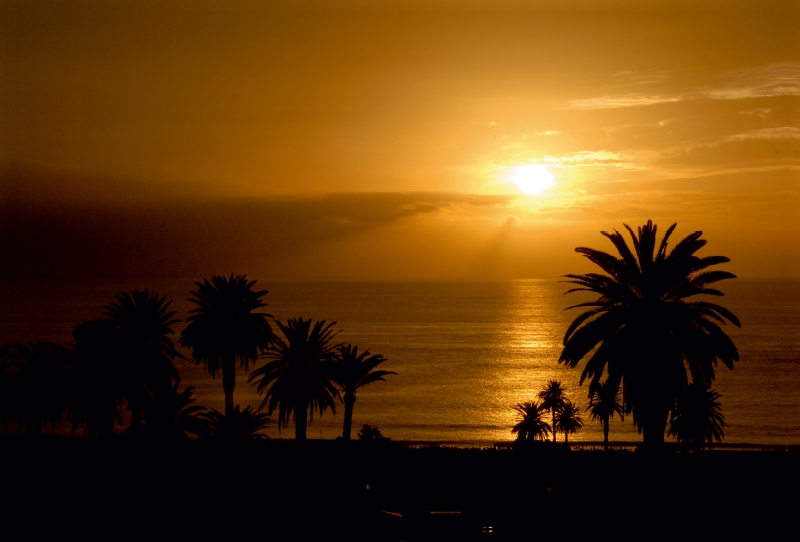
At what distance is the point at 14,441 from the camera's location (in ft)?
122

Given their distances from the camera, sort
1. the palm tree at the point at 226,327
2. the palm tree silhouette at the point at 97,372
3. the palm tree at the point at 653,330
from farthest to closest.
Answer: the palm tree at the point at 226,327, the palm tree silhouette at the point at 97,372, the palm tree at the point at 653,330

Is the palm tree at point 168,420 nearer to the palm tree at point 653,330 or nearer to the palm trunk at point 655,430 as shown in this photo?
the palm tree at point 653,330

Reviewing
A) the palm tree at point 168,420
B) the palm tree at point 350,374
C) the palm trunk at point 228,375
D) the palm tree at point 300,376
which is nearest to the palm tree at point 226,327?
the palm trunk at point 228,375

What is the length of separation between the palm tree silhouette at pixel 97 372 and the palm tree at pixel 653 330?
26.4 metres

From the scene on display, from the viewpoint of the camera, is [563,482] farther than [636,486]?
Yes

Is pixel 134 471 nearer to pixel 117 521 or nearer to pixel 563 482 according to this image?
pixel 117 521

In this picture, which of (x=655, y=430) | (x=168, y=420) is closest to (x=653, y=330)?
(x=655, y=430)

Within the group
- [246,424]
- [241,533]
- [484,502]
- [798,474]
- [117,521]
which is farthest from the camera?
[246,424]

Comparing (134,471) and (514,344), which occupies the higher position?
(514,344)

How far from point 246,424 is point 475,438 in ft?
173

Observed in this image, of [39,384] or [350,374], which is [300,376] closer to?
[350,374]

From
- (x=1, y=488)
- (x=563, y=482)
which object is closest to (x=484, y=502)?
(x=563, y=482)

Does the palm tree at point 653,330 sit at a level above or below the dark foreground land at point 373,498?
above

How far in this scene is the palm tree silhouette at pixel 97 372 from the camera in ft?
121
